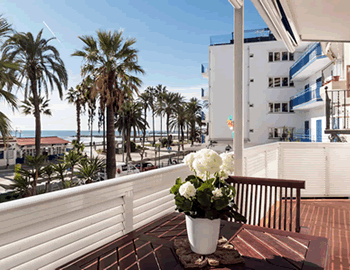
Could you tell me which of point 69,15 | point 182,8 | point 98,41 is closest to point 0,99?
point 98,41

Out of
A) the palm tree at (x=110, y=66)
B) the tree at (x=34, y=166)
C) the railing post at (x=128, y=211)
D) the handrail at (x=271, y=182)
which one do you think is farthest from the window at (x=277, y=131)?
the railing post at (x=128, y=211)

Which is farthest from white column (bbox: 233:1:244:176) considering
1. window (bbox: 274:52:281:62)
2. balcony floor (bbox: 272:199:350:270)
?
window (bbox: 274:52:281:62)

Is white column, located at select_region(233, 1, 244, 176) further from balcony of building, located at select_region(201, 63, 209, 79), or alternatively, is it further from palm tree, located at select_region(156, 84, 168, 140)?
palm tree, located at select_region(156, 84, 168, 140)

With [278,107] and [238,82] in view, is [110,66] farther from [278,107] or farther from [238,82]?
[238,82]

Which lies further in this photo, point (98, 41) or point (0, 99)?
point (98, 41)

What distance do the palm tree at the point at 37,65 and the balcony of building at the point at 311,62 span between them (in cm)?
1509

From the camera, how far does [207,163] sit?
126 cm

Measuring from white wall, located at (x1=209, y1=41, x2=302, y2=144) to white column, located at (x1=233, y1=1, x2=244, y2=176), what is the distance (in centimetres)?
1367

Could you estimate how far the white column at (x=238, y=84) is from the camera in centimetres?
305

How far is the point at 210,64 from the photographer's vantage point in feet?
59.5

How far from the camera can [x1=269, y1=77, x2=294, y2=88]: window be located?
1578 cm

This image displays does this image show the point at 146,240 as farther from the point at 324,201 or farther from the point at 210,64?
the point at 210,64

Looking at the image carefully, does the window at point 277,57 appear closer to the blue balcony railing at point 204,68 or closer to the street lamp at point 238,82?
the blue balcony railing at point 204,68

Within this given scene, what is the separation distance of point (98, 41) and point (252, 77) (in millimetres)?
9566
